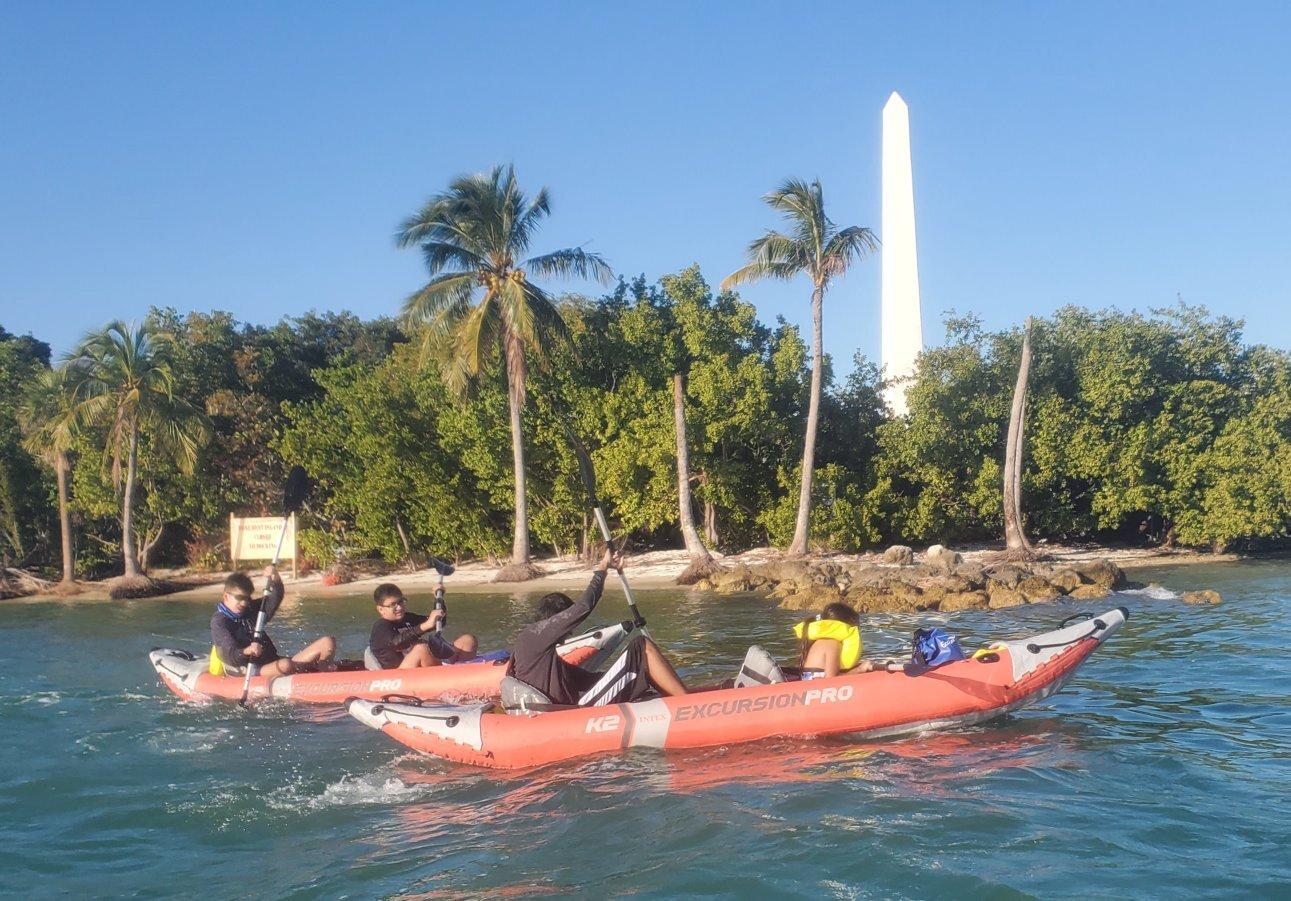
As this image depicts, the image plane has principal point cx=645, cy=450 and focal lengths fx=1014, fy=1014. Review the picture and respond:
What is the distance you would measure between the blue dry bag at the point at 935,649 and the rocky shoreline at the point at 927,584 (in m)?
8.12

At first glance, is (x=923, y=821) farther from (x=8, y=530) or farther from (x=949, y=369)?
(x=8, y=530)

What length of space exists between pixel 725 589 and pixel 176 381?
16174 mm

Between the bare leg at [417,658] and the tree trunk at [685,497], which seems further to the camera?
the tree trunk at [685,497]

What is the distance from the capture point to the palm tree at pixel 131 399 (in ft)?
78.2

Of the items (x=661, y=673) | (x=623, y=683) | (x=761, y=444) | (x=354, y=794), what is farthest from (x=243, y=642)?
(x=761, y=444)

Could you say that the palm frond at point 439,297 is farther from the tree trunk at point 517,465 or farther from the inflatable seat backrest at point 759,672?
the inflatable seat backrest at point 759,672

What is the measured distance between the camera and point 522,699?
27.4ft

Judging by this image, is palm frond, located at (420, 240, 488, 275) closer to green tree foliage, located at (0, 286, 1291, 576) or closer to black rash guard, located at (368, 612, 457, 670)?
green tree foliage, located at (0, 286, 1291, 576)

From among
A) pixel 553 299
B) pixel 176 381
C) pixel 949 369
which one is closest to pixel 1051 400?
pixel 949 369

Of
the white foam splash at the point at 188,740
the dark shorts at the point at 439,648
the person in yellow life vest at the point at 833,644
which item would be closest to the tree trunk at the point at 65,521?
the white foam splash at the point at 188,740

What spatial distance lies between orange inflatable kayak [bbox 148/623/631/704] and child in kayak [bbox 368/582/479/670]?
229 millimetres

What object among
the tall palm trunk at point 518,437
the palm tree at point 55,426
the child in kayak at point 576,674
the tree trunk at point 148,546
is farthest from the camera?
the tree trunk at point 148,546

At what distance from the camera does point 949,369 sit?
2381 centimetres

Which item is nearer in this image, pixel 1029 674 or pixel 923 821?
pixel 923 821
